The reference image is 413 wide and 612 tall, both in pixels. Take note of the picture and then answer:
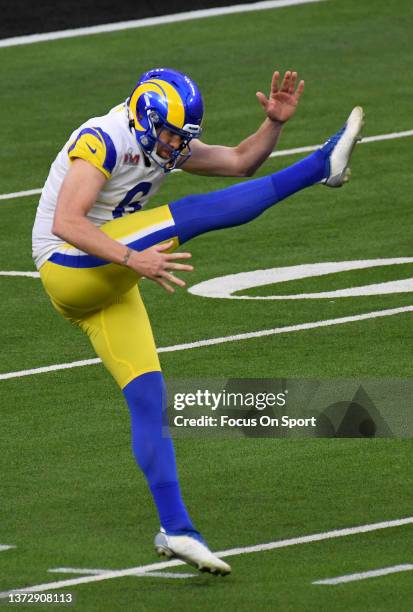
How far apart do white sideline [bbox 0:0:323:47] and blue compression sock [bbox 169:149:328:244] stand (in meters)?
13.3

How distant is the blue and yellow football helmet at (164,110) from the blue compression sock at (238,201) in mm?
272

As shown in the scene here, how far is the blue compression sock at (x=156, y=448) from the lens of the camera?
891 centimetres

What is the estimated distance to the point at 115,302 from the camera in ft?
30.1

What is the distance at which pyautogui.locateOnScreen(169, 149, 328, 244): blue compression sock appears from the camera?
9.19 m

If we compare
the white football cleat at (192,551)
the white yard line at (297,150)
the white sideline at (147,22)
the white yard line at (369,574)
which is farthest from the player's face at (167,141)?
the white sideline at (147,22)

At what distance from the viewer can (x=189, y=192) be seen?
16953 mm

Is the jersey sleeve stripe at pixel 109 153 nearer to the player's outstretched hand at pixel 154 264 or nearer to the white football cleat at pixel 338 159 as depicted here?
the player's outstretched hand at pixel 154 264

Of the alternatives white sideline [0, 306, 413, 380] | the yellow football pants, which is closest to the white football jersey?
the yellow football pants

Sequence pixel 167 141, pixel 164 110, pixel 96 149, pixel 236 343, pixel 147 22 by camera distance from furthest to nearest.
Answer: pixel 147 22
pixel 236 343
pixel 167 141
pixel 164 110
pixel 96 149

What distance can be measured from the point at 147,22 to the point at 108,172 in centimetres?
1418

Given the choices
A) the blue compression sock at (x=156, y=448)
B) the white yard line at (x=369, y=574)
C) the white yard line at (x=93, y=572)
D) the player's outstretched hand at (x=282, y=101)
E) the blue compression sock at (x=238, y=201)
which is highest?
the player's outstretched hand at (x=282, y=101)

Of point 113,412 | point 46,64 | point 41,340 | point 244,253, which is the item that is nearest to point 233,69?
point 46,64

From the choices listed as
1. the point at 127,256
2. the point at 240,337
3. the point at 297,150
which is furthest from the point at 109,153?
the point at 297,150

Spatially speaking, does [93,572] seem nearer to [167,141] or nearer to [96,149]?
[96,149]
